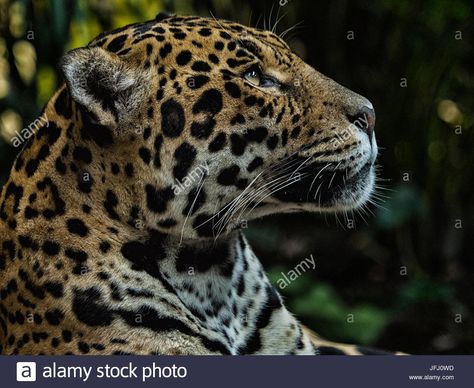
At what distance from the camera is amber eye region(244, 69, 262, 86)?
4.46 m

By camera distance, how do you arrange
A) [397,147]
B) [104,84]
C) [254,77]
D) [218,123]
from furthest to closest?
[397,147] → [254,77] → [218,123] → [104,84]

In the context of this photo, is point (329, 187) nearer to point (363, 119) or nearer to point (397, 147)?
point (363, 119)

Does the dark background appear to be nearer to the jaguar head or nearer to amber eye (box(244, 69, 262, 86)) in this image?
the jaguar head

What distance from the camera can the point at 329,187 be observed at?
460cm

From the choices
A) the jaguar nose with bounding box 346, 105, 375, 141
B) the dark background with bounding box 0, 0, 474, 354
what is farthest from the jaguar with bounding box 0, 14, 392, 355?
the dark background with bounding box 0, 0, 474, 354

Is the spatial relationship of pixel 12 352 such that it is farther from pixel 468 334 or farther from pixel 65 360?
pixel 468 334

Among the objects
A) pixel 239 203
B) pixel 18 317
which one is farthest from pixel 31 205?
pixel 239 203

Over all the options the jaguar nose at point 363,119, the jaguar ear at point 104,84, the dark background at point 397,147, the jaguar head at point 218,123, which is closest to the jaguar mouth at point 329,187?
the jaguar head at point 218,123

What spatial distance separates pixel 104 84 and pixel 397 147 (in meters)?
5.98

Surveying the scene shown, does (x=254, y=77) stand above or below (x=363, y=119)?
above

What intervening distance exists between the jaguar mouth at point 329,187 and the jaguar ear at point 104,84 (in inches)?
30.4

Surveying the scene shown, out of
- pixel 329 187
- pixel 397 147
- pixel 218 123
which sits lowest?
pixel 397 147

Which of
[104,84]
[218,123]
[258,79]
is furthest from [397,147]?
[104,84]

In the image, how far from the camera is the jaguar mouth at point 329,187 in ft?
14.8
